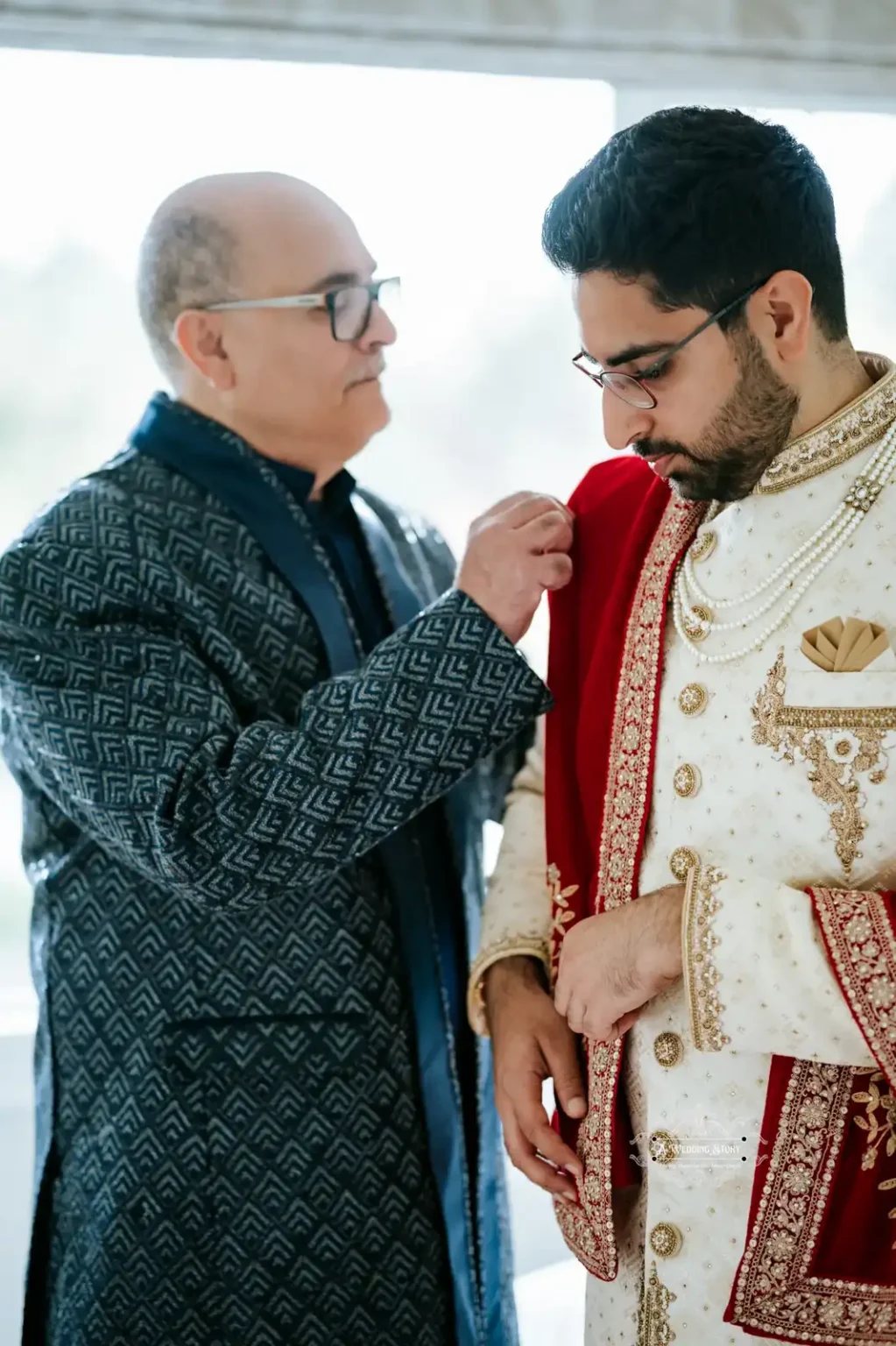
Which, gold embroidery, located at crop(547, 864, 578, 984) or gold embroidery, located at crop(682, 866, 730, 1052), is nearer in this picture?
gold embroidery, located at crop(682, 866, 730, 1052)

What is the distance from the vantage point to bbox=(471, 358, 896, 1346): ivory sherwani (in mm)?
1084

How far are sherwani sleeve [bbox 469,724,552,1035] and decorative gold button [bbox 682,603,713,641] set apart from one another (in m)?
0.32

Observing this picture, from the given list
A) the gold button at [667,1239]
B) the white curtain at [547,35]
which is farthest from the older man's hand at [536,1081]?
the white curtain at [547,35]

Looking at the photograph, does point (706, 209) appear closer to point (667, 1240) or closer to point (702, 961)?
point (702, 961)

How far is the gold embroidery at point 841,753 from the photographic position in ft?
3.62

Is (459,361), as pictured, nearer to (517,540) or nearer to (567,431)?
(567,431)

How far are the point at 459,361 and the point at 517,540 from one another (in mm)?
1104

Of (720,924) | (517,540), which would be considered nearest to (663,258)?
(517,540)

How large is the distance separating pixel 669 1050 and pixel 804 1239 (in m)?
0.19

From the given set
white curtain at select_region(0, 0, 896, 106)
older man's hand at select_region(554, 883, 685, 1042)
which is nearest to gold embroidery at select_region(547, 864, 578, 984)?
older man's hand at select_region(554, 883, 685, 1042)

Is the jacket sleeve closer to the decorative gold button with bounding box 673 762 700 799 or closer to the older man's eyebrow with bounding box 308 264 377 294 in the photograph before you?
the decorative gold button with bounding box 673 762 700 799

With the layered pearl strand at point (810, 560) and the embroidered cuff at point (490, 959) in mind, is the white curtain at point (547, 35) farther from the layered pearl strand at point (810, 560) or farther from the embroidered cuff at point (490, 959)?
the embroidered cuff at point (490, 959)

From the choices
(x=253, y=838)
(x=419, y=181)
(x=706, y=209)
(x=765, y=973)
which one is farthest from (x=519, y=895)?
(x=419, y=181)

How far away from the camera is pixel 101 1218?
1504 millimetres
